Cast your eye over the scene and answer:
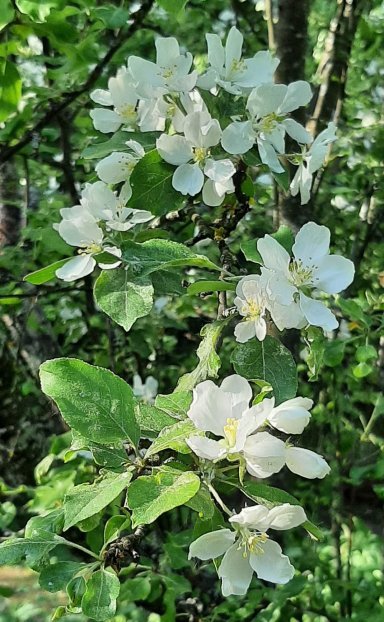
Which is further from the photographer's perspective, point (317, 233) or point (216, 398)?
point (317, 233)

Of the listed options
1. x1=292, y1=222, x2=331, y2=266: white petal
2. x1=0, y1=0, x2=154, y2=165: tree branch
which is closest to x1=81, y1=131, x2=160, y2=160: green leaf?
x1=292, y1=222, x2=331, y2=266: white petal

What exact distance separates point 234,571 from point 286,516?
98 mm

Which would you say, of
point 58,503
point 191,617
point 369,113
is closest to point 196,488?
point 58,503

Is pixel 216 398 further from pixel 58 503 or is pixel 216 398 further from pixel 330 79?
pixel 330 79

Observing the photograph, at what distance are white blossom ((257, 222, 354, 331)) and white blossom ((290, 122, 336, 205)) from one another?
118 millimetres

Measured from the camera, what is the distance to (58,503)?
1557 millimetres

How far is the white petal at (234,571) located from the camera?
695 millimetres

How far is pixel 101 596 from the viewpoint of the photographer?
2.39ft

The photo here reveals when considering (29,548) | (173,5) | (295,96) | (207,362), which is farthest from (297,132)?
(29,548)

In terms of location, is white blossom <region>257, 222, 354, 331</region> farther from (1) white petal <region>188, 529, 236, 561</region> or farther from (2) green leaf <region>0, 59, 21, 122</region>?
(2) green leaf <region>0, 59, 21, 122</region>

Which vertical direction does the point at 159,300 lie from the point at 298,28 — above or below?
below

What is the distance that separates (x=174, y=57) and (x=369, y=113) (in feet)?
5.74

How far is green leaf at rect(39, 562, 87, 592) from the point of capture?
2.60 ft

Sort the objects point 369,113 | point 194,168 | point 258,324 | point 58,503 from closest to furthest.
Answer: point 258,324
point 194,168
point 58,503
point 369,113
